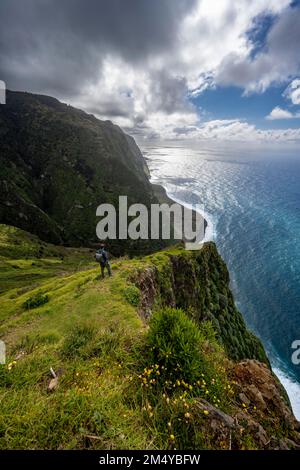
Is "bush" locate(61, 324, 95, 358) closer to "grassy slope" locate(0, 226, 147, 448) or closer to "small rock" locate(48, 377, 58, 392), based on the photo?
"grassy slope" locate(0, 226, 147, 448)

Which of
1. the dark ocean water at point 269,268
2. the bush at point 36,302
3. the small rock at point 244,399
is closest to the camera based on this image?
the small rock at point 244,399

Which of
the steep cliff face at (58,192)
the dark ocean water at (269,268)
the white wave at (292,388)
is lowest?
the white wave at (292,388)

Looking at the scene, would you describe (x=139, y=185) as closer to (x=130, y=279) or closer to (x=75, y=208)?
(x=75, y=208)

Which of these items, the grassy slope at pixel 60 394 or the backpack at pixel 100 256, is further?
the backpack at pixel 100 256

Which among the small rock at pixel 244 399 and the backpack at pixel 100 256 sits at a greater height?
the backpack at pixel 100 256

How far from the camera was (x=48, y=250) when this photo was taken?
124m

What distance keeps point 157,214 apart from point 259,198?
9147 centimetres

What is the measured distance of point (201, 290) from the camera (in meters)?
34.9

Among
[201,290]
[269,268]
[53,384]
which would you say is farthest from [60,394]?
[269,268]

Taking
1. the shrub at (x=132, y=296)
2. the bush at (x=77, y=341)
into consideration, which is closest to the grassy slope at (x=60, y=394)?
the bush at (x=77, y=341)

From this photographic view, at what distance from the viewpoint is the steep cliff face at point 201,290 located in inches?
988

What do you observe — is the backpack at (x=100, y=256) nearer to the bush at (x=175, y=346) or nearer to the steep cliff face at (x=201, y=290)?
the steep cliff face at (x=201, y=290)

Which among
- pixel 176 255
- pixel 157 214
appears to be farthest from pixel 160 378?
pixel 157 214

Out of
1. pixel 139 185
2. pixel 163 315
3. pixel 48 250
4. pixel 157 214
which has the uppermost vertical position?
pixel 139 185
